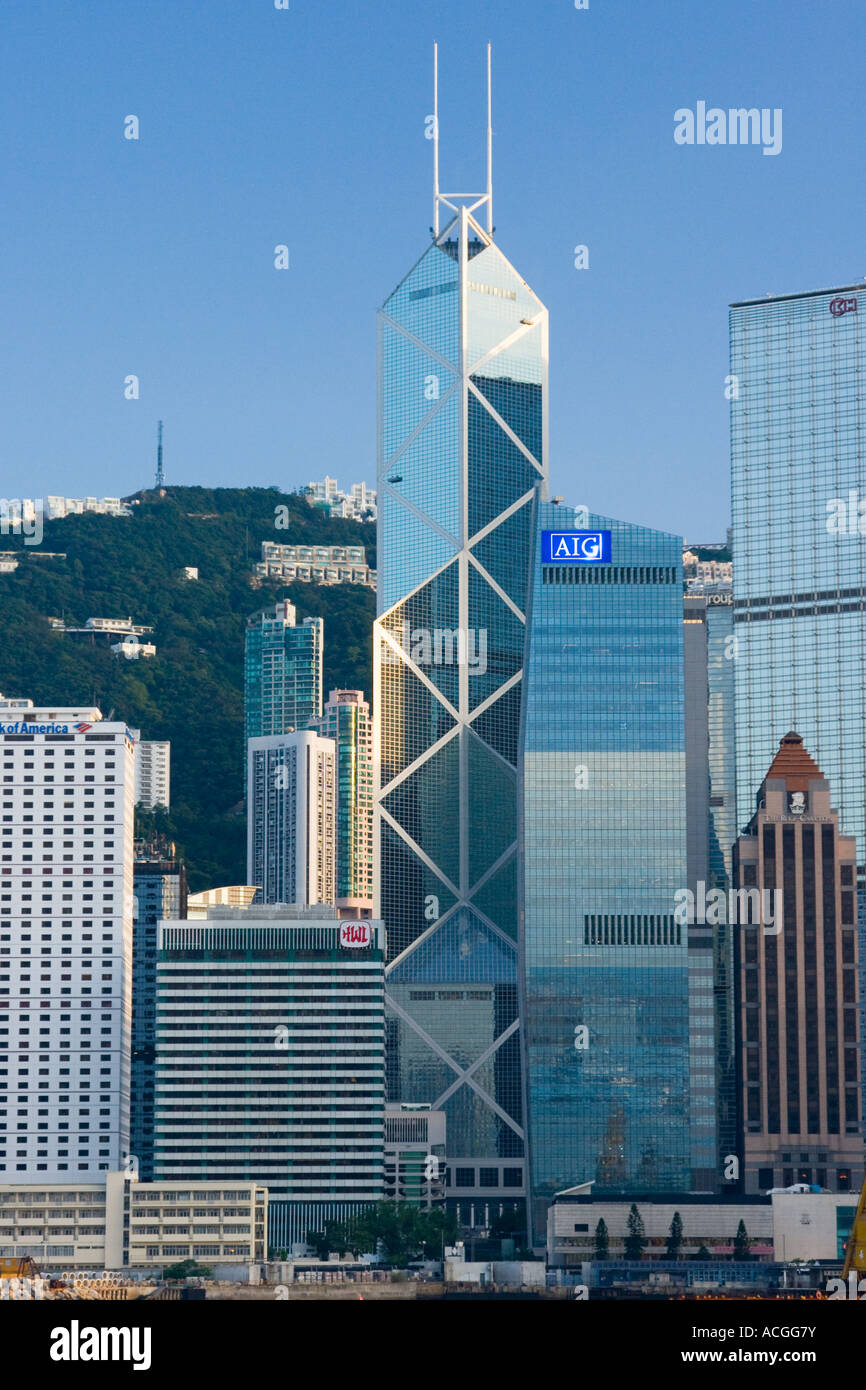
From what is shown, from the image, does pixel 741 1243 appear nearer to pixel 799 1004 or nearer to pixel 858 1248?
pixel 858 1248

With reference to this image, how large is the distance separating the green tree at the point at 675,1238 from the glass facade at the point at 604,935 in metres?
22.5

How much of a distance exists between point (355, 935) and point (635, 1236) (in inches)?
1453

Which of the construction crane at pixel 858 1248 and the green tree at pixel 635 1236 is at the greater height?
the construction crane at pixel 858 1248

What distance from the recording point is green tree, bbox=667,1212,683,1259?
159 meters

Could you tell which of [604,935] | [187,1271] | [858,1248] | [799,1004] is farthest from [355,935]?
A: [858,1248]

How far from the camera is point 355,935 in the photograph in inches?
7279

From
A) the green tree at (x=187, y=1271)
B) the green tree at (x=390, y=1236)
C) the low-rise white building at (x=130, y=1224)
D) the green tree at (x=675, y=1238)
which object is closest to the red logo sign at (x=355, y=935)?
the low-rise white building at (x=130, y=1224)

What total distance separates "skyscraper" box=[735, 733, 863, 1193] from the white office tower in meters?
53.0

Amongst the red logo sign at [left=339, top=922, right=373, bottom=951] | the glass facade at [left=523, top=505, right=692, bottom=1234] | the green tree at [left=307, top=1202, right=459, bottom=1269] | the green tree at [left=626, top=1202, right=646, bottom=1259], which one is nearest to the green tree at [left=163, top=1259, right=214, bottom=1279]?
the green tree at [left=307, top=1202, right=459, bottom=1269]

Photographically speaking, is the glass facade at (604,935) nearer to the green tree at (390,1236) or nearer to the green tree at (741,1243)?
the green tree at (390,1236)

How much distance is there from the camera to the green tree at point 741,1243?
15712 cm

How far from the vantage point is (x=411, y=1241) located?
16238 centimetres
